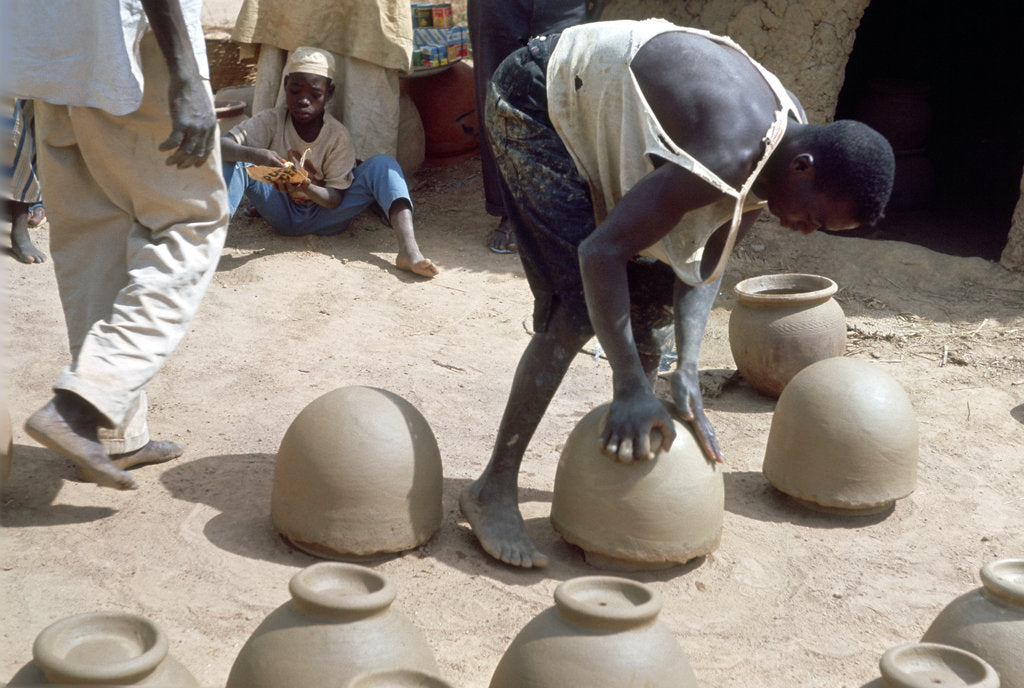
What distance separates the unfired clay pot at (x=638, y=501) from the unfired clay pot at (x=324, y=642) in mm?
1129

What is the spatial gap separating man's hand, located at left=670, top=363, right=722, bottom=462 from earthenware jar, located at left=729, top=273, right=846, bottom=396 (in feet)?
5.86

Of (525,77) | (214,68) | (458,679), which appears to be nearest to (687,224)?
(525,77)

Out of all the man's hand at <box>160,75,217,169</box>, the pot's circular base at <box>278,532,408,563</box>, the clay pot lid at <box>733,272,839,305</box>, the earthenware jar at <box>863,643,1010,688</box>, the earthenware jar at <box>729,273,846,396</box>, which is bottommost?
the pot's circular base at <box>278,532,408,563</box>

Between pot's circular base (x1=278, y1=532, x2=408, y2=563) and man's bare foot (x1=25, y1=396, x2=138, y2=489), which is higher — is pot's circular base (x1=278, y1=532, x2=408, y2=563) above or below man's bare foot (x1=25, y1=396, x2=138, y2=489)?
below

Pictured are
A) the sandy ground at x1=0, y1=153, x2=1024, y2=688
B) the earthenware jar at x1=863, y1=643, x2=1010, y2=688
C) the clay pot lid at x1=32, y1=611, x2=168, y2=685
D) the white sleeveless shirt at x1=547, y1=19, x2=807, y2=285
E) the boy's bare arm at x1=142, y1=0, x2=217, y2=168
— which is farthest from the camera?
the boy's bare arm at x1=142, y1=0, x2=217, y2=168

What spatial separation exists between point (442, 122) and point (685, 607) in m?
5.79

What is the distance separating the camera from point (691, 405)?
333cm

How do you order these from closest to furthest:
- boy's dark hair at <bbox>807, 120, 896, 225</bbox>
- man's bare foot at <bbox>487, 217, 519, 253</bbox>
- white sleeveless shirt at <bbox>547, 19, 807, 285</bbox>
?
1. boy's dark hair at <bbox>807, 120, 896, 225</bbox>
2. white sleeveless shirt at <bbox>547, 19, 807, 285</bbox>
3. man's bare foot at <bbox>487, 217, 519, 253</bbox>

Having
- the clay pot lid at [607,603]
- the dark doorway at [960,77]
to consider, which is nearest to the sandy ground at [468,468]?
the clay pot lid at [607,603]

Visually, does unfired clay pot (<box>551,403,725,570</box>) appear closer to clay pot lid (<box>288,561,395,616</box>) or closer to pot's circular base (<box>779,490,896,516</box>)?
pot's circular base (<box>779,490,896,516</box>)

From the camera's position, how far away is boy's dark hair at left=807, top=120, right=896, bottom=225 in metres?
2.79

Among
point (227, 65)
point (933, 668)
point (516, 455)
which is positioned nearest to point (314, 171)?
point (227, 65)

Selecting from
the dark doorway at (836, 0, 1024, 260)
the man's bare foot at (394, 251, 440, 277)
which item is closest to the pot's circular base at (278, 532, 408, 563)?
the man's bare foot at (394, 251, 440, 277)

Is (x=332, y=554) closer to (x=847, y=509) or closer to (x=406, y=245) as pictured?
(x=847, y=509)
